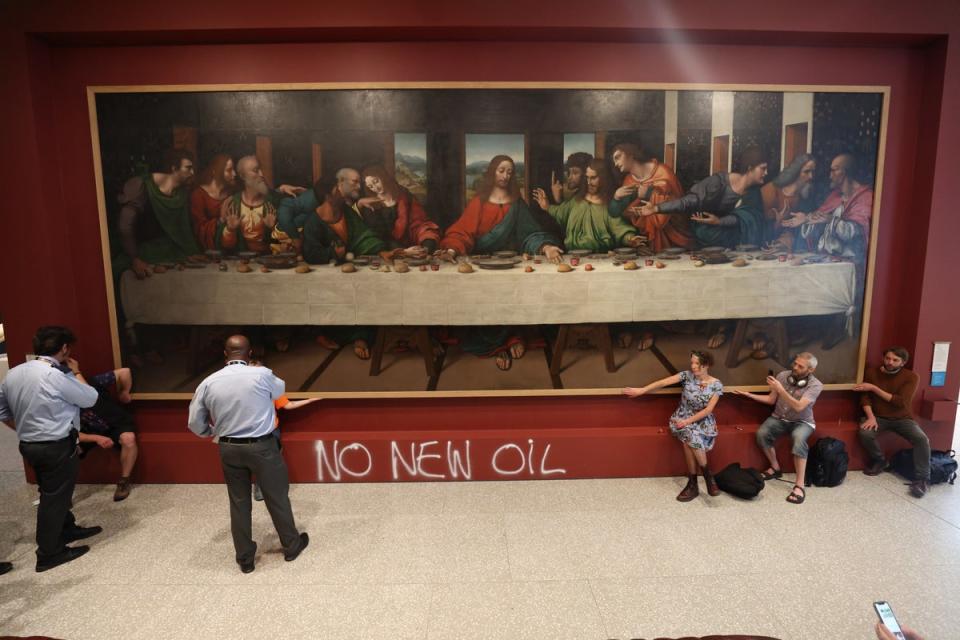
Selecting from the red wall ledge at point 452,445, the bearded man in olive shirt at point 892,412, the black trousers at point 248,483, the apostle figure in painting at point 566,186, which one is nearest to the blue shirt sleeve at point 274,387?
the black trousers at point 248,483

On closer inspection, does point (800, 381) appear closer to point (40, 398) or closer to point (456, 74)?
point (456, 74)

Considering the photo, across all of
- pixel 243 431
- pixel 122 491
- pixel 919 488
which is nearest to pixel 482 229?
pixel 243 431

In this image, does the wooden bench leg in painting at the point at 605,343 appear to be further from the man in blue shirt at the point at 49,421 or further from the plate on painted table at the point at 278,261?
the man in blue shirt at the point at 49,421

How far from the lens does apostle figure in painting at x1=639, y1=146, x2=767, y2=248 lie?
4.72m

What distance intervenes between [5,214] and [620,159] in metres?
5.57

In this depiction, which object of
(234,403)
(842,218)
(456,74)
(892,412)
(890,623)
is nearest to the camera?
(890,623)

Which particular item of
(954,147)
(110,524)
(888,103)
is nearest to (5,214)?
(110,524)

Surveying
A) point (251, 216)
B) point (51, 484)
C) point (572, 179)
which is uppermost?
point (572, 179)

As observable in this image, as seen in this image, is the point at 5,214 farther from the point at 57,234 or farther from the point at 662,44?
the point at 662,44

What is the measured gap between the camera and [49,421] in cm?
374

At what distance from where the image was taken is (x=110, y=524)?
442cm

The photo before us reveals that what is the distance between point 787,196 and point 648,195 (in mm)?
1313

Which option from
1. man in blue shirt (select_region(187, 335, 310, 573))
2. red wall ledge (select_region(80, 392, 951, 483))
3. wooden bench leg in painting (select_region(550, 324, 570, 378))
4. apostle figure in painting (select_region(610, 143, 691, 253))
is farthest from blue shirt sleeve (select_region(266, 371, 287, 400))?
apostle figure in painting (select_region(610, 143, 691, 253))

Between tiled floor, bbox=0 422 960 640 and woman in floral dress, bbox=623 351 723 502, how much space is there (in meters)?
0.22
